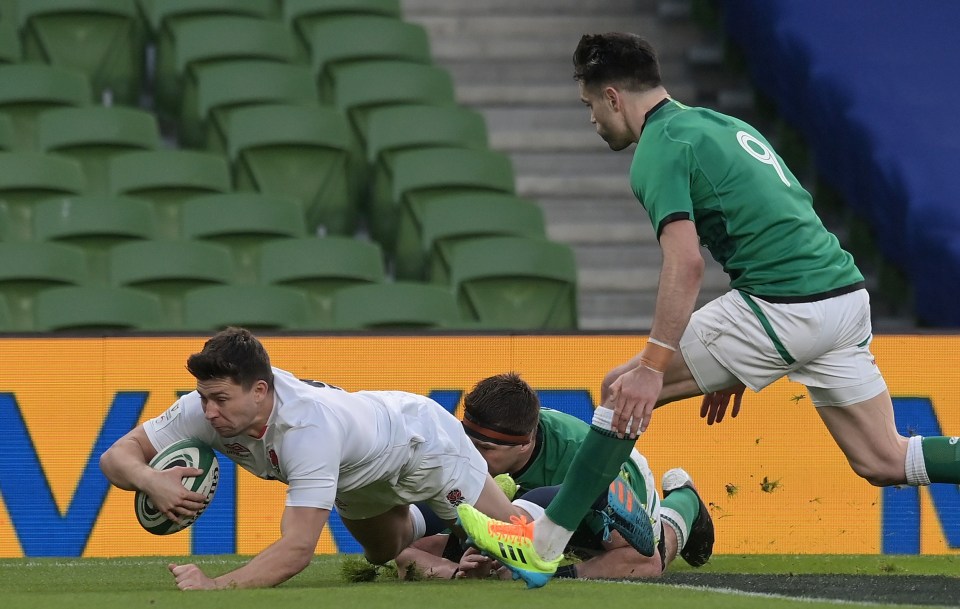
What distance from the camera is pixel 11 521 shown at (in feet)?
21.4

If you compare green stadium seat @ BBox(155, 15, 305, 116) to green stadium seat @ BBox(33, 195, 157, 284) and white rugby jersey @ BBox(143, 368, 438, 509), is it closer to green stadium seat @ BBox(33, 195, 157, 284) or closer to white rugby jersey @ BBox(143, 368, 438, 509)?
green stadium seat @ BBox(33, 195, 157, 284)

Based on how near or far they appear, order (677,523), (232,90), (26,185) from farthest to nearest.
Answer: (232,90), (26,185), (677,523)

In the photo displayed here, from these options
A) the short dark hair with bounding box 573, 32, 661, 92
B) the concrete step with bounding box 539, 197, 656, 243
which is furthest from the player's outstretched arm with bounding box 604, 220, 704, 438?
the concrete step with bounding box 539, 197, 656, 243

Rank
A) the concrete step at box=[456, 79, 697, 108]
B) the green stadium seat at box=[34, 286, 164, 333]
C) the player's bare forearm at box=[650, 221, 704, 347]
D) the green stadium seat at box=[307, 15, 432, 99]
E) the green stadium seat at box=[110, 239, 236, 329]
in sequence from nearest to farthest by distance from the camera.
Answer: the player's bare forearm at box=[650, 221, 704, 347] < the green stadium seat at box=[34, 286, 164, 333] < the green stadium seat at box=[110, 239, 236, 329] < the green stadium seat at box=[307, 15, 432, 99] < the concrete step at box=[456, 79, 697, 108]

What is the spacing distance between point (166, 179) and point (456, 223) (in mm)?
1817

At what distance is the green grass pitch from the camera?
3.95m

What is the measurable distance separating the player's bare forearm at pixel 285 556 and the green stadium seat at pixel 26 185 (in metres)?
5.11

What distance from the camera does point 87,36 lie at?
10273mm

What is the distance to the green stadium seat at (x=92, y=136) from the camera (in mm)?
9391

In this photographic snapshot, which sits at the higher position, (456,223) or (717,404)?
(717,404)

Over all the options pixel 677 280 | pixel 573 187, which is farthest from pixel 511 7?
pixel 677 280

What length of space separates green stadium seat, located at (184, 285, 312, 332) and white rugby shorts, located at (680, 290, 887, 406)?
3551 millimetres

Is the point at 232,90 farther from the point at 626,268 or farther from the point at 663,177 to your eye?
the point at 663,177

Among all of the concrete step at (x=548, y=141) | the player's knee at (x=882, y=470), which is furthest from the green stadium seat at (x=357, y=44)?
the player's knee at (x=882, y=470)
